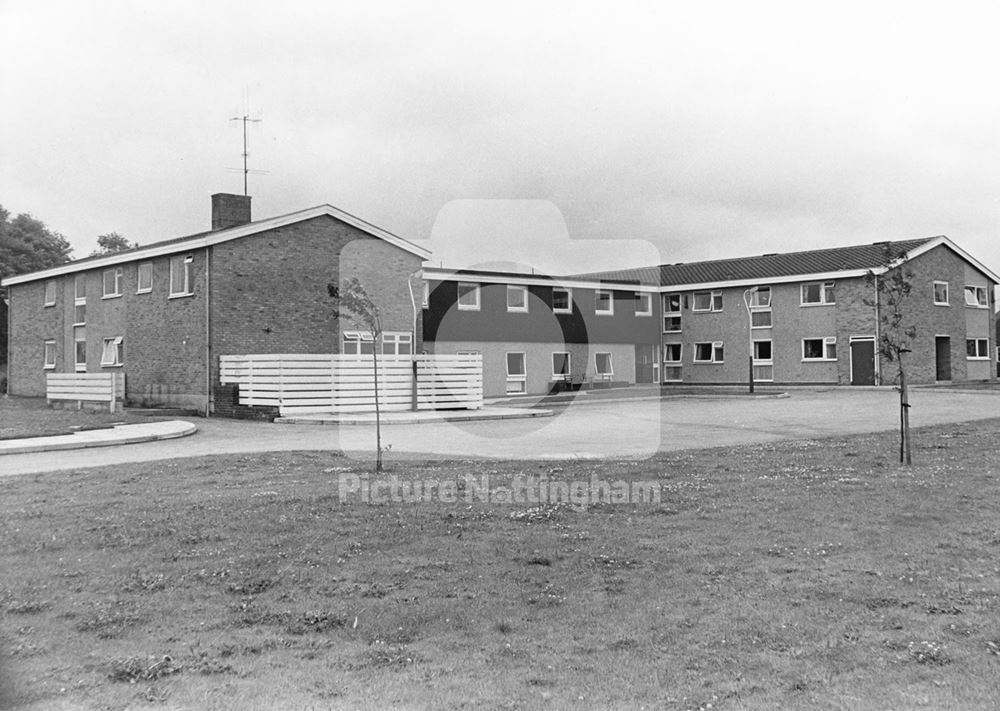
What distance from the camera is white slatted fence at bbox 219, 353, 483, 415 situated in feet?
81.5

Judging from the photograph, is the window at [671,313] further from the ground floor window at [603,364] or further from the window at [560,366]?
the window at [560,366]

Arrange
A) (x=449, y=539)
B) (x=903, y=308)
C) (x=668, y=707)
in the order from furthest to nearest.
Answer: (x=903, y=308) → (x=449, y=539) → (x=668, y=707)

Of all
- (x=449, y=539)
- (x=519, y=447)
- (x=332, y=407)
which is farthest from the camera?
(x=332, y=407)

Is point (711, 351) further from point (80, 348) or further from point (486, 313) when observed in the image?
point (80, 348)

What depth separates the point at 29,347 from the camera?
130ft

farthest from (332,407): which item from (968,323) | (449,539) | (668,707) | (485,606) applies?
(968,323)

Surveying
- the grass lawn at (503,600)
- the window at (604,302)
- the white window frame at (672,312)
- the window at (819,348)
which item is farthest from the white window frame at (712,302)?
the grass lawn at (503,600)

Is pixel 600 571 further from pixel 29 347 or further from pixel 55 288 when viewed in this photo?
pixel 29 347

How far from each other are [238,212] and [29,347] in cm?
1372

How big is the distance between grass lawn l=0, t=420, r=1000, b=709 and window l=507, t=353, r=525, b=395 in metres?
30.8

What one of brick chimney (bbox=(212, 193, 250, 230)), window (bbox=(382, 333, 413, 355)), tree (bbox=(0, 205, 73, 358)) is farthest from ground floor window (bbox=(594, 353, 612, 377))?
tree (bbox=(0, 205, 73, 358))

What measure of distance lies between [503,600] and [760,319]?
43.3 metres

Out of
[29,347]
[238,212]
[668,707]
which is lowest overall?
[668,707]

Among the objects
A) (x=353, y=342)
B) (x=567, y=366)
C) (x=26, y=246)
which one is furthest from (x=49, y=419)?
(x=26, y=246)
